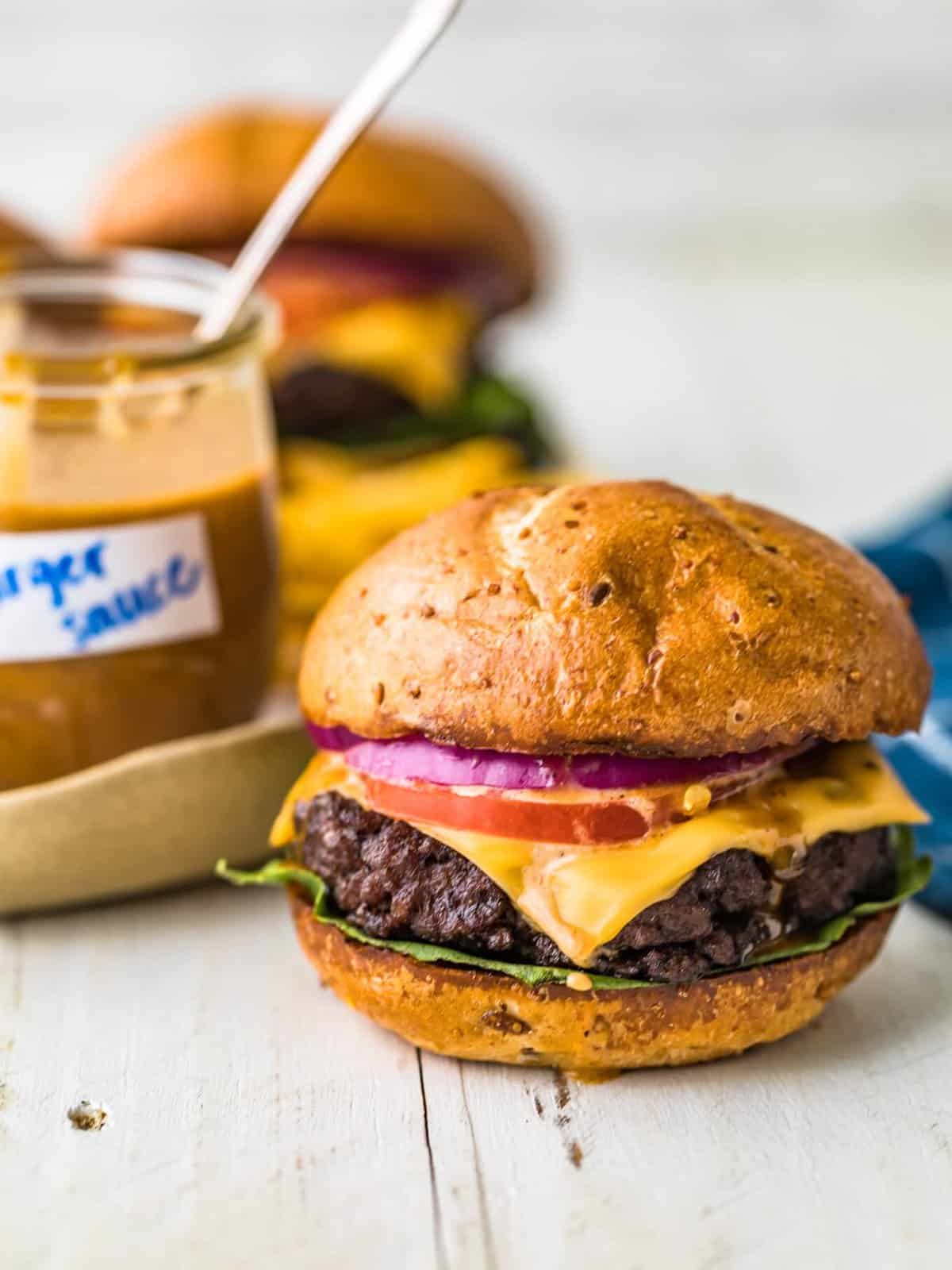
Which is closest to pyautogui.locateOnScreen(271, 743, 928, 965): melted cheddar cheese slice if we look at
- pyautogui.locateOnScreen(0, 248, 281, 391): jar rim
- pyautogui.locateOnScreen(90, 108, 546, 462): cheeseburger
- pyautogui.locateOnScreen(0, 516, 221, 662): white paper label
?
pyautogui.locateOnScreen(0, 516, 221, 662): white paper label

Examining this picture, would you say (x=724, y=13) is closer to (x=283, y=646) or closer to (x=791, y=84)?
(x=791, y=84)

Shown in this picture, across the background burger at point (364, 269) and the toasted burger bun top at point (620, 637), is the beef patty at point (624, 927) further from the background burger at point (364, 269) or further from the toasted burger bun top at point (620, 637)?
the background burger at point (364, 269)

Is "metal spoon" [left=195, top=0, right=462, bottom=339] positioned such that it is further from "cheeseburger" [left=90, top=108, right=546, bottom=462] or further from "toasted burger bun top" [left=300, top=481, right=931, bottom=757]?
"cheeseburger" [left=90, top=108, right=546, bottom=462]

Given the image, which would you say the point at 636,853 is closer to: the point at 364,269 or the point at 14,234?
the point at 14,234

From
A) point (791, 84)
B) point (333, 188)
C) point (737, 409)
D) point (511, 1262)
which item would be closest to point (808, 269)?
point (791, 84)

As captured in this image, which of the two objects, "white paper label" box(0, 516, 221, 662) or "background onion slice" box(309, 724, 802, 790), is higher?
"background onion slice" box(309, 724, 802, 790)
